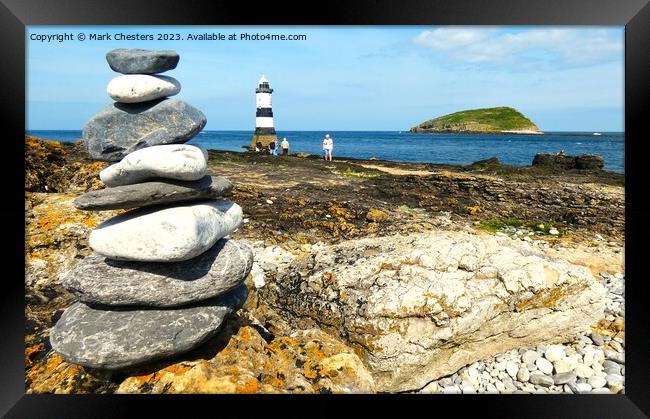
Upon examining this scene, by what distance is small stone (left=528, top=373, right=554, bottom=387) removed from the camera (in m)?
5.16

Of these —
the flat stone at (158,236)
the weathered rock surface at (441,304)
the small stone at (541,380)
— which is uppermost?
the flat stone at (158,236)

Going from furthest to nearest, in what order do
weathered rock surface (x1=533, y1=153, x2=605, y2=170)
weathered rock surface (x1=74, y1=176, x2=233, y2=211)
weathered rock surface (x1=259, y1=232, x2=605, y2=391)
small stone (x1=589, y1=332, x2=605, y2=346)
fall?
weathered rock surface (x1=533, y1=153, x2=605, y2=170), small stone (x1=589, y1=332, x2=605, y2=346), weathered rock surface (x1=259, y1=232, x2=605, y2=391), weathered rock surface (x1=74, y1=176, x2=233, y2=211)

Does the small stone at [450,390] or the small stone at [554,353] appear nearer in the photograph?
the small stone at [450,390]

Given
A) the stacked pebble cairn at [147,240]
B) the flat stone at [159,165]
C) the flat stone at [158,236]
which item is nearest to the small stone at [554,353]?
the stacked pebble cairn at [147,240]

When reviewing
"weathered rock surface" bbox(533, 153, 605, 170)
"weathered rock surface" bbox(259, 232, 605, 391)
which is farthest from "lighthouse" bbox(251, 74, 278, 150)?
"weathered rock surface" bbox(259, 232, 605, 391)

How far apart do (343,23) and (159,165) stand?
2526 mm

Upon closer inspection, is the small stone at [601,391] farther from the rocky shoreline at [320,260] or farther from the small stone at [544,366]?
the small stone at [544,366]

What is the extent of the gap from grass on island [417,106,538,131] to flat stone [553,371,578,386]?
6627 centimetres

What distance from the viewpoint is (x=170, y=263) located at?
4367mm

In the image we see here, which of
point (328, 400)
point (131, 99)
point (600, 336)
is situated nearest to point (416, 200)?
point (600, 336)

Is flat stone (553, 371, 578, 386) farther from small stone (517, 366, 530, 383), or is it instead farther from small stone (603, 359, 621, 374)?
small stone (603, 359, 621, 374)

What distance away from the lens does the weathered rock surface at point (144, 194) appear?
396 cm

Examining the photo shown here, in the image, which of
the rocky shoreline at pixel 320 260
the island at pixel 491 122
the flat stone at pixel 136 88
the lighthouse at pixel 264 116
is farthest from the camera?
the island at pixel 491 122

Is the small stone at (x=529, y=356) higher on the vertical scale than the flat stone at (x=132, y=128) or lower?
lower
